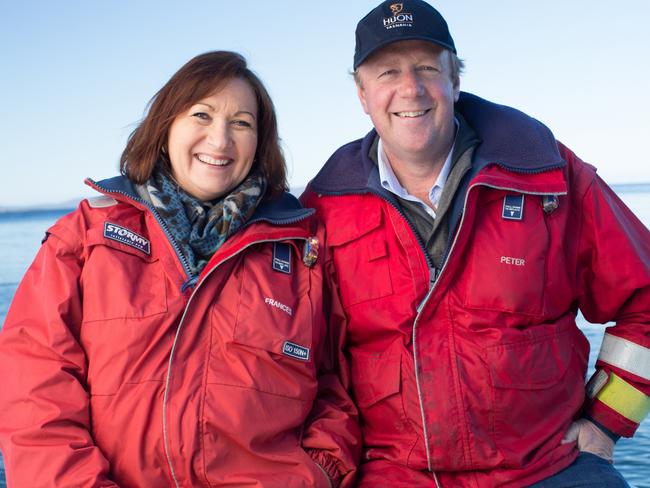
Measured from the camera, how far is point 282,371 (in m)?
2.67

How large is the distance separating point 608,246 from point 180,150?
1.77 meters

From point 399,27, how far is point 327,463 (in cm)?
175

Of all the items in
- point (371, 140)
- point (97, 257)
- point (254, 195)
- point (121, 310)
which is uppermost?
point (371, 140)

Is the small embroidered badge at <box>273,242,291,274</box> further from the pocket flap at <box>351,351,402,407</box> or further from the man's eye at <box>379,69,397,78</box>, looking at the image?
the man's eye at <box>379,69,397,78</box>

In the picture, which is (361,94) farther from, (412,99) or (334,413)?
(334,413)

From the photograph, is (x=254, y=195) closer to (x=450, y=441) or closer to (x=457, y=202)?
(x=457, y=202)

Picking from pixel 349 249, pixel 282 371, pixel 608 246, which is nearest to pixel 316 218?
pixel 349 249

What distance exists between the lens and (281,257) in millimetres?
2826

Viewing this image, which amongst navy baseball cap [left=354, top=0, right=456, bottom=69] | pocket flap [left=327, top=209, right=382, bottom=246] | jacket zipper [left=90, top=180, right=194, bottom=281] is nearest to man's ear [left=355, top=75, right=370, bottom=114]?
navy baseball cap [left=354, top=0, right=456, bottom=69]

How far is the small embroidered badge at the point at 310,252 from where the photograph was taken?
2.86 meters

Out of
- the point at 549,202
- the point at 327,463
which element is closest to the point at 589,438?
the point at 549,202

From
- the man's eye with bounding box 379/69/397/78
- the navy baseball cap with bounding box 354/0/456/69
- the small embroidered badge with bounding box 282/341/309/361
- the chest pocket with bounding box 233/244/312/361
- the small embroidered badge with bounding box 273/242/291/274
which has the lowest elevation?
the small embroidered badge with bounding box 282/341/309/361

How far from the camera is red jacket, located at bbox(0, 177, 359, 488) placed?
2434mm

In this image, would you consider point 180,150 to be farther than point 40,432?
Yes
